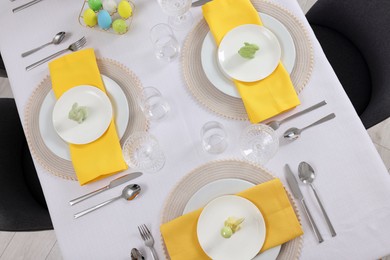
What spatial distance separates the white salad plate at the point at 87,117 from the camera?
38.4 inches

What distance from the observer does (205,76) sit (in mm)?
1013

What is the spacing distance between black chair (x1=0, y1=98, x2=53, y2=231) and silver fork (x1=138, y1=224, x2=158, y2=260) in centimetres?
46

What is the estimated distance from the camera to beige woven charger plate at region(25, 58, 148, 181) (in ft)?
3.22

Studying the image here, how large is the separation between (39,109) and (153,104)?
360mm

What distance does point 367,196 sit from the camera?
905 millimetres

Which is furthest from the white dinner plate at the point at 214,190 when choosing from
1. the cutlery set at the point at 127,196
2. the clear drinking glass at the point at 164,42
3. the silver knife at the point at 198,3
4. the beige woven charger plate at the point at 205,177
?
the silver knife at the point at 198,3

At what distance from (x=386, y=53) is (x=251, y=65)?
565 millimetres

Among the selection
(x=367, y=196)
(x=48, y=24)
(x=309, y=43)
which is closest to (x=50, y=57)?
(x=48, y=24)

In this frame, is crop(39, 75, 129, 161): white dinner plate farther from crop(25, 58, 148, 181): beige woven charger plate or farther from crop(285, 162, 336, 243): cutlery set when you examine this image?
crop(285, 162, 336, 243): cutlery set

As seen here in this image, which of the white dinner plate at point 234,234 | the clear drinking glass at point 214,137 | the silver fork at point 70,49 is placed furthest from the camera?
the silver fork at point 70,49

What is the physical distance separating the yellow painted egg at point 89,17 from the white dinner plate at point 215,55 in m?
0.36

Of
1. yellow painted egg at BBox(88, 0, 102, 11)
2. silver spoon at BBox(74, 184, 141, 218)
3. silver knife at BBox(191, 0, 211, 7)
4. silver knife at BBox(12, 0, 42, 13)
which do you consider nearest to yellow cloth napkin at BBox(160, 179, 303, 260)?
silver spoon at BBox(74, 184, 141, 218)

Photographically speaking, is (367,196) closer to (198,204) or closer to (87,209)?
(198,204)

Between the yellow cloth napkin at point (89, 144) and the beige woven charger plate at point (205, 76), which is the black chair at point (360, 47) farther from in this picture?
the yellow cloth napkin at point (89, 144)
